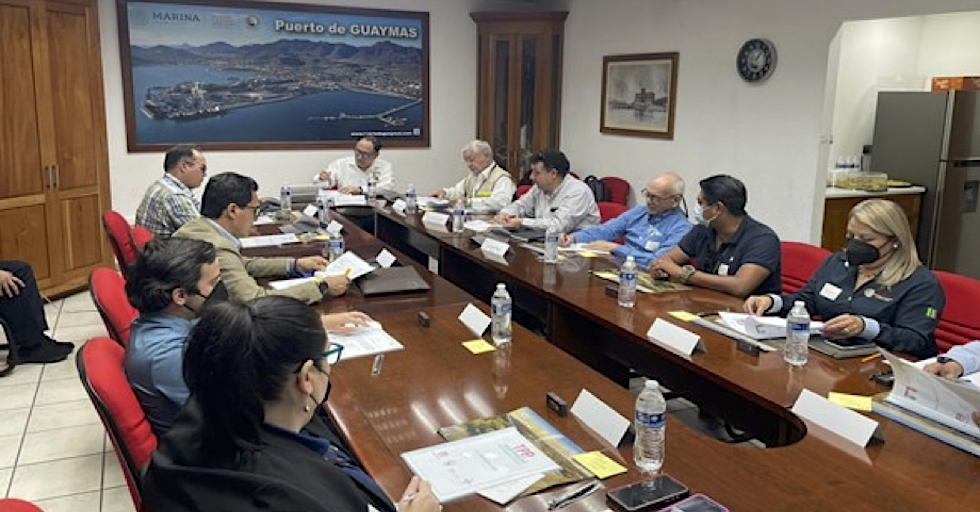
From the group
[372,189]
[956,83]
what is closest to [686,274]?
[372,189]

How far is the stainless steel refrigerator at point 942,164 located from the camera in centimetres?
562

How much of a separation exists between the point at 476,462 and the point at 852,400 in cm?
105

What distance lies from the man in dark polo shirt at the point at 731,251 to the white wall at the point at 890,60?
3.72m

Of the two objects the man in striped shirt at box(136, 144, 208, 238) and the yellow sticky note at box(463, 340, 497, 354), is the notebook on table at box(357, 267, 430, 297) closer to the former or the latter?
the yellow sticky note at box(463, 340, 497, 354)

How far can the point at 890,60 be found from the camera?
256 inches

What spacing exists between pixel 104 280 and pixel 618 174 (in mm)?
5045

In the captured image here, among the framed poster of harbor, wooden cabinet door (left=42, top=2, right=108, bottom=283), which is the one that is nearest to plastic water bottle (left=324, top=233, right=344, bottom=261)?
wooden cabinet door (left=42, top=2, right=108, bottom=283)

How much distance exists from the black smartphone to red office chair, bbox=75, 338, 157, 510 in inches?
39.2

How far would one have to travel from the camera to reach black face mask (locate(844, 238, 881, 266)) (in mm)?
2537

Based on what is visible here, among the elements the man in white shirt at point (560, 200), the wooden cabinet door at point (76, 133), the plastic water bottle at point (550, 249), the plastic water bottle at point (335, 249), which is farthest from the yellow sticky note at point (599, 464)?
the wooden cabinet door at point (76, 133)

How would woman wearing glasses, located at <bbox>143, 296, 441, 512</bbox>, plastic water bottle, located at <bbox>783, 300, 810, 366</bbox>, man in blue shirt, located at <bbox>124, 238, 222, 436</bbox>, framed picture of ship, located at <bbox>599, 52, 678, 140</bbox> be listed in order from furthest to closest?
framed picture of ship, located at <bbox>599, 52, 678, 140</bbox>, plastic water bottle, located at <bbox>783, 300, 810, 366</bbox>, man in blue shirt, located at <bbox>124, 238, 222, 436</bbox>, woman wearing glasses, located at <bbox>143, 296, 441, 512</bbox>

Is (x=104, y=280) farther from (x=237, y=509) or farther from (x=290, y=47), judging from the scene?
(x=290, y=47)

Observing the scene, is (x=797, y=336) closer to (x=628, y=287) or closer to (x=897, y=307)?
(x=897, y=307)

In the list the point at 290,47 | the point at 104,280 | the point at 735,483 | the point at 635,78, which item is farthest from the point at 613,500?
the point at 290,47
